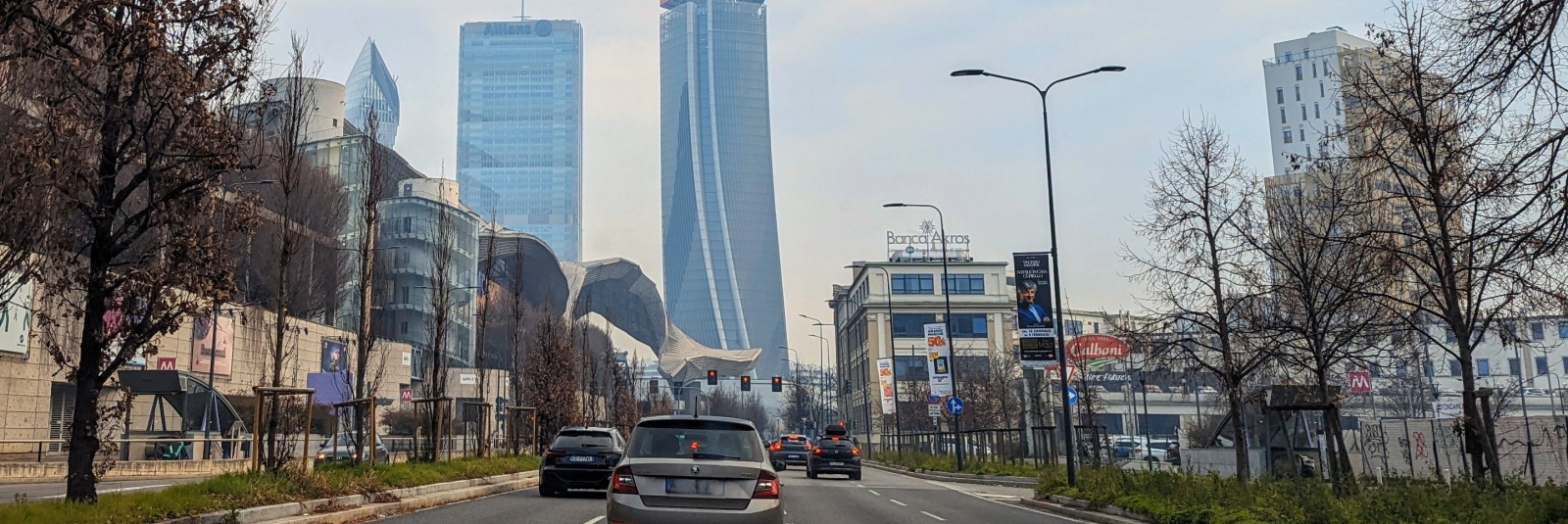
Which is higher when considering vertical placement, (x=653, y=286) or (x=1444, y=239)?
(x=653, y=286)

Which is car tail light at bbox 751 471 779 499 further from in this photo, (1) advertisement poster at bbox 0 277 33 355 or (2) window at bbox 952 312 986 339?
(2) window at bbox 952 312 986 339

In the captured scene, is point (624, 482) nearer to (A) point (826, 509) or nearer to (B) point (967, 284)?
(A) point (826, 509)

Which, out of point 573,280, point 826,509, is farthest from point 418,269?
point 826,509

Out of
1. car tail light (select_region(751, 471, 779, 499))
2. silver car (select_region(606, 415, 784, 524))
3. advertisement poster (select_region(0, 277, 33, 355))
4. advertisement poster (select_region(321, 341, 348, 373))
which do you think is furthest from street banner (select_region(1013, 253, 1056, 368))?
advertisement poster (select_region(321, 341, 348, 373))

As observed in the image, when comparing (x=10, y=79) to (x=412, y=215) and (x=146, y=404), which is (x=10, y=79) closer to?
(x=146, y=404)

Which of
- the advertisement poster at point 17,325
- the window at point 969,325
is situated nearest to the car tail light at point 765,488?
the advertisement poster at point 17,325

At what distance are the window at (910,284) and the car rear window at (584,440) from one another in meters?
87.1

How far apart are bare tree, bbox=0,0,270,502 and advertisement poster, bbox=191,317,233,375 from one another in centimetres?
3979

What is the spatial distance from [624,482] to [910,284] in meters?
99.2

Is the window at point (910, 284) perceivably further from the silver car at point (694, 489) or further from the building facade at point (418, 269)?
the silver car at point (694, 489)

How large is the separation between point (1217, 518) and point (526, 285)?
434 feet

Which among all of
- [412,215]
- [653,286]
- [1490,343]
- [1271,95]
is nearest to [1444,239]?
[1490,343]

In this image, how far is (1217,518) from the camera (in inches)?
609

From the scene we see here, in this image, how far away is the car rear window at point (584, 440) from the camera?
71.6 feet
